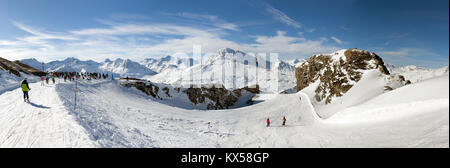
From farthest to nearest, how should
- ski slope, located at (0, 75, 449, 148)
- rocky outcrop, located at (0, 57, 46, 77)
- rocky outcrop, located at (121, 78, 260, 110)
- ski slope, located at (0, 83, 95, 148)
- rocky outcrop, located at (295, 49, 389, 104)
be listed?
rocky outcrop, located at (121, 78, 260, 110) < rocky outcrop, located at (0, 57, 46, 77) < rocky outcrop, located at (295, 49, 389, 104) < ski slope, located at (0, 75, 449, 148) < ski slope, located at (0, 83, 95, 148)

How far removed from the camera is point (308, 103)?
36.0m

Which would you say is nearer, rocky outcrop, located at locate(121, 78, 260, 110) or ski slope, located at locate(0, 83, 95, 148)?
ski slope, located at locate(0, 83, 95, 148)

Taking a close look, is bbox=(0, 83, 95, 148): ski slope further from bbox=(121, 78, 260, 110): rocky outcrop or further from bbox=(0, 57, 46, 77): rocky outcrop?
bbox=(0, 57, 46, 77): rocky outcrop

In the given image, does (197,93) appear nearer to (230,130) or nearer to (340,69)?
(340,69)

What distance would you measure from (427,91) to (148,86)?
4880cm

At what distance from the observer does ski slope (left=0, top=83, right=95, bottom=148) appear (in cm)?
823

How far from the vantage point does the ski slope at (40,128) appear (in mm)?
8234

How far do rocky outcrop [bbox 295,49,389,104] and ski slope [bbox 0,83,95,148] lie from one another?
39.1 meters

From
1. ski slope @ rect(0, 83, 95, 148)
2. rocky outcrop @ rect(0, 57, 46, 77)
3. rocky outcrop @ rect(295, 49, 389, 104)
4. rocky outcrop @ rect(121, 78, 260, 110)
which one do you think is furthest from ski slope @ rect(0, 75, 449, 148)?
rocky outcrop @ rect(0, 57, 46, 77)

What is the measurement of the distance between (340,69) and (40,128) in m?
45.3

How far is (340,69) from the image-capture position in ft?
127

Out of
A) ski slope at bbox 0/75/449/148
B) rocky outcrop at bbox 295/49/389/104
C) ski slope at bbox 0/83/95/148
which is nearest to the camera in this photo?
ski slope at bbox 0/83/95/148

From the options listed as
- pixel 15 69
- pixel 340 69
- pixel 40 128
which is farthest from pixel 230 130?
pixel 15 69
